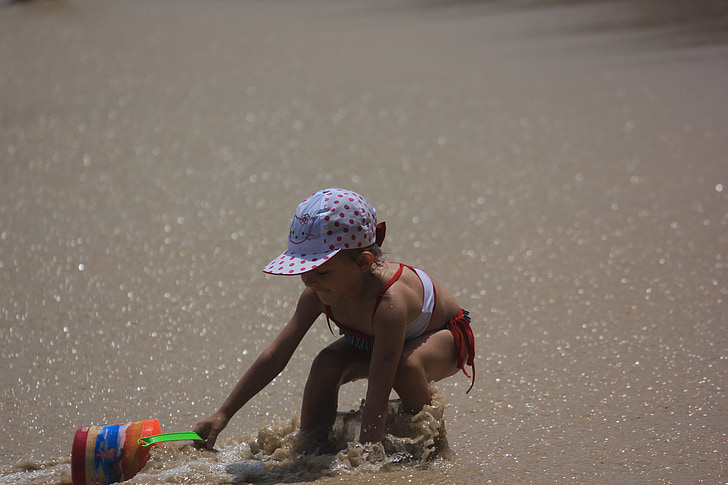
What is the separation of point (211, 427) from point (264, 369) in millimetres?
182

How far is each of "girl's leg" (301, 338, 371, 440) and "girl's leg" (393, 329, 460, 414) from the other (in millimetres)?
127

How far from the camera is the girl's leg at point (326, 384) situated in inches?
80.0

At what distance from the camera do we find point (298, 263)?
1866mm

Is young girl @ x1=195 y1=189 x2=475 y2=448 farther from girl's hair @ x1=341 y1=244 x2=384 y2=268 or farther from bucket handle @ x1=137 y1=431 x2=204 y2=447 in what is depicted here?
bucket handle @ x1=137 y1=431 x2=204 y2=447

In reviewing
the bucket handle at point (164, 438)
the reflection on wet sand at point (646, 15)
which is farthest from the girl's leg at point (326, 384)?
the reflection on wet sand at point (646, 15)

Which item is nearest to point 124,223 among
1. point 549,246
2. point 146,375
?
point 146,375

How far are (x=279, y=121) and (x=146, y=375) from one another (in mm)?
2628

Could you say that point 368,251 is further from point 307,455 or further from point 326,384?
point 307,455

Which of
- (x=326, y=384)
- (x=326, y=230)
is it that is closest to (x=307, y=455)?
(x=326, y=384)

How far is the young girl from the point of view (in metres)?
1.89

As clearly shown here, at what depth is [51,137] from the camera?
15.5 feet

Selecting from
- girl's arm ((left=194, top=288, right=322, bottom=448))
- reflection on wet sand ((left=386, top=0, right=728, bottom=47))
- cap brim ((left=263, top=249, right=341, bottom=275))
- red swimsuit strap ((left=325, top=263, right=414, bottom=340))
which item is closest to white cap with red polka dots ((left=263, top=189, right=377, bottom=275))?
cap brim ((left=263, top=249, right=341, bottom=275))

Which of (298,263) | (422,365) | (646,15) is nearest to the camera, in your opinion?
(298,263)

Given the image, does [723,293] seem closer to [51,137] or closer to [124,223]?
[124,223]
